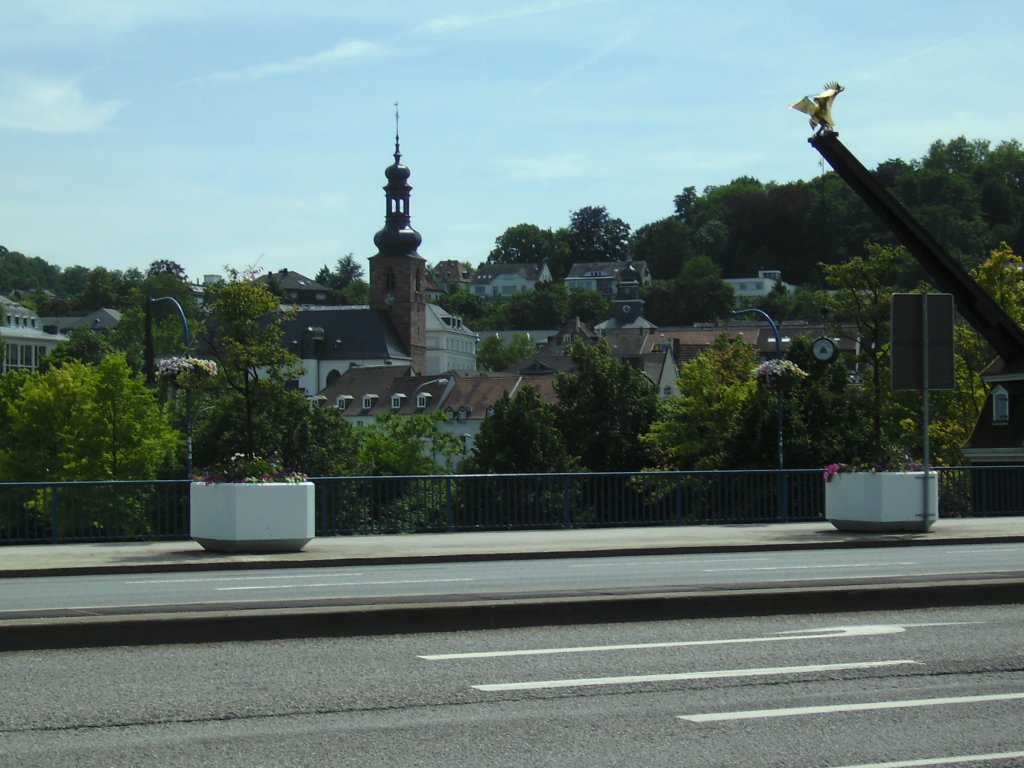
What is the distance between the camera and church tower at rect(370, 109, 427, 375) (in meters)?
Answer: 169

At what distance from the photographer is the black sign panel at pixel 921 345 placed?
20766 mm

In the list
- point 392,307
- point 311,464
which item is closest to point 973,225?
point 392,307

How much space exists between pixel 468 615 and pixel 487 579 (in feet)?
16.0

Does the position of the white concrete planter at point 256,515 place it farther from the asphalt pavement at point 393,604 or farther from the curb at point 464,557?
the curb at point 464,557

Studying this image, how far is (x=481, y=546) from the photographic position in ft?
69.6

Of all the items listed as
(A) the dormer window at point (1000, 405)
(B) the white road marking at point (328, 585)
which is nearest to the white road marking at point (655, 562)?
(B) the white road marking at point (328, 585)

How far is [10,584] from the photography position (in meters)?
16.2

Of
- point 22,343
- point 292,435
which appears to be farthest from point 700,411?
point 22,343

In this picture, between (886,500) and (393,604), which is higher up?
(886,500)

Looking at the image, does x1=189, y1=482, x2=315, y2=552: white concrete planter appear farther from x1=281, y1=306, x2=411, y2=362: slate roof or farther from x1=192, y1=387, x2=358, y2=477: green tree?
x1=281, y1=306, x2=411, y2=362: slate roof

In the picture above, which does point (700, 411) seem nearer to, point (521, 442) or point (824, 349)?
point (521, 442)

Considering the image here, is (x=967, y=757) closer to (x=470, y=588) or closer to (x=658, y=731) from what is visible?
(x=658, y=731)

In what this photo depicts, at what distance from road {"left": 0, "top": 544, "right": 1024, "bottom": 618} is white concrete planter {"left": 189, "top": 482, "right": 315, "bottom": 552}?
1485 mm

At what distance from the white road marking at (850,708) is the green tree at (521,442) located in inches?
3023
